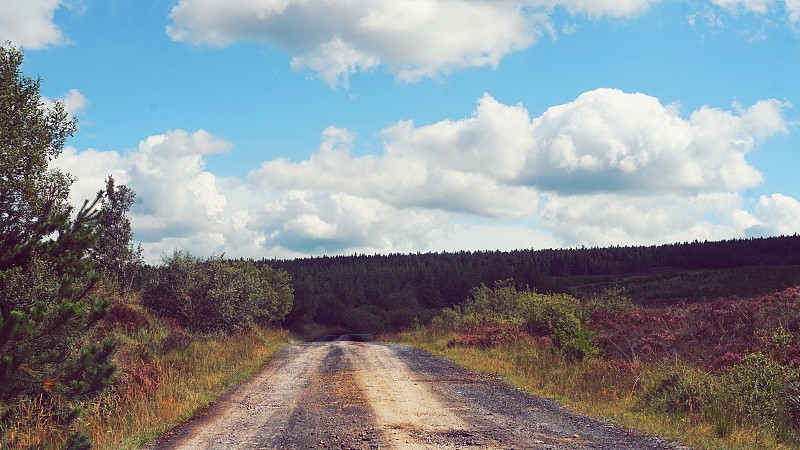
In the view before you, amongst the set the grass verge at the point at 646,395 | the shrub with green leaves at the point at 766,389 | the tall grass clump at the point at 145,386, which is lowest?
the tall grass clump at the point at 145,386

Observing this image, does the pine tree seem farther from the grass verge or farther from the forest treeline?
the forest treeline

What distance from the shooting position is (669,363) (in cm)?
1530

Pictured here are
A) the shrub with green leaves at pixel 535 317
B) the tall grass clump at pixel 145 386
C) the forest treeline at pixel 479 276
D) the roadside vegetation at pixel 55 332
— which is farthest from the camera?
the forest treeline at pixel 479 276

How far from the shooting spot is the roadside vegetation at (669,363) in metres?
10.2

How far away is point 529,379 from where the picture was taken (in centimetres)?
1634

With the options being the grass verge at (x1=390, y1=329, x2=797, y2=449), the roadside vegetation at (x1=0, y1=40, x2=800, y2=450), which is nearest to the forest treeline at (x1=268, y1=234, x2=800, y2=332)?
the roadside vegetation at (x1=0, y1=40, x2=800, y2=450)

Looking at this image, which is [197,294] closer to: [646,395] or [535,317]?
[535,317]

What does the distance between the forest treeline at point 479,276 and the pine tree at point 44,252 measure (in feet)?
246

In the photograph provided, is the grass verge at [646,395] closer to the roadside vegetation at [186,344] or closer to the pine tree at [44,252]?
the roadside vegetation at [186,344]

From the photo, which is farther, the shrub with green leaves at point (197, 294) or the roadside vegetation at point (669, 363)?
the shrub with green leaves at point (197, 294)

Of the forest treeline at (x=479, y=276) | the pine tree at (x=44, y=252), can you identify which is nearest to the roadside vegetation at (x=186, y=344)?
the pine tree at (x=44, y=252)

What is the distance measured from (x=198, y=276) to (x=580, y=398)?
2178cm

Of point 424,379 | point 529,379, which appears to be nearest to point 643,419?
point 529,379

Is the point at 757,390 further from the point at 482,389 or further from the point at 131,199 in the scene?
the point at 131,199
